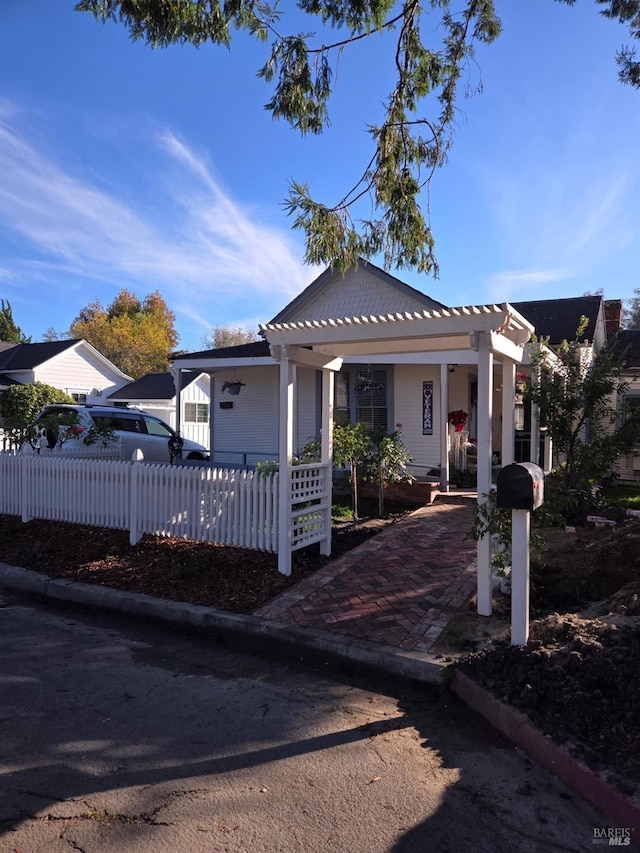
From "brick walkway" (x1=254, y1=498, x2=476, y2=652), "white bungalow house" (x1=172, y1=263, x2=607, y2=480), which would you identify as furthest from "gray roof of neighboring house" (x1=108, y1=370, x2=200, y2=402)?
"brick walkway" (x1=254, y1=498, x2=476, y2=652)

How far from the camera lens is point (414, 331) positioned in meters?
5.40

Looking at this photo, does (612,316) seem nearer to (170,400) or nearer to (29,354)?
(170,400)

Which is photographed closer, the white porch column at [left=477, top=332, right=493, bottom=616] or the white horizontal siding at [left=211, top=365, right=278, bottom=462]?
the white porch column at [left=477, top=332, right=493, bottom=616]

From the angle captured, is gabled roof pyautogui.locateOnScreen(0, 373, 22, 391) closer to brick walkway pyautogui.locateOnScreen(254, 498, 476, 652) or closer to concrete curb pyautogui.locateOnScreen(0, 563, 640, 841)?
concrete curb pyautogui.locateOnScreen(0, 563, 640, 841)

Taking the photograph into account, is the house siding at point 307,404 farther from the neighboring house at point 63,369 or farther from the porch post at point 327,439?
the neighboring house at point 63,369

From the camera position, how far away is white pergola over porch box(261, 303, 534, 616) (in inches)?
193

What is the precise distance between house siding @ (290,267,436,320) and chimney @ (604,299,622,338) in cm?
920

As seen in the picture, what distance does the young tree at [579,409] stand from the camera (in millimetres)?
8211

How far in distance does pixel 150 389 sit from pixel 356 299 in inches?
695

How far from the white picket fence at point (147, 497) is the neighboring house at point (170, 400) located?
17326 millimetres

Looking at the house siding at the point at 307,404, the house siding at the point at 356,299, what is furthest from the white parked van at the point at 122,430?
the house siding at the point at 356,299

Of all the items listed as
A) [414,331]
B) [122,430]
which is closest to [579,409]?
[414,331]

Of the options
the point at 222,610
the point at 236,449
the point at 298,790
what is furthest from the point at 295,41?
the point at 236,449

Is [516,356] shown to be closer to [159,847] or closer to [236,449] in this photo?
[159,847]
